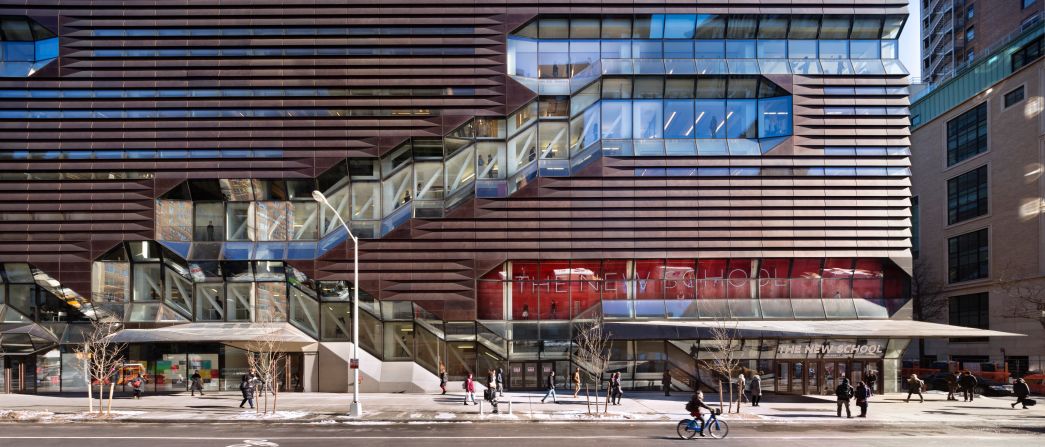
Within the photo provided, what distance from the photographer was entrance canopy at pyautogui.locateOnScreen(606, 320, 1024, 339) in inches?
1307

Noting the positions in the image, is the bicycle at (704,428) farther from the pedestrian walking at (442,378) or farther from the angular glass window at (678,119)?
the angular glass window at (678,119)

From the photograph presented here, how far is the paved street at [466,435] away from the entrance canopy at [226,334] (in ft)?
30.1

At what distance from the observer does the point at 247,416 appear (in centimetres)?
2702

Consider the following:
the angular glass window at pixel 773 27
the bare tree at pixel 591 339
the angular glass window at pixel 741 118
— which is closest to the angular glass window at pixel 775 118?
the angular glass window at pixel 741 118

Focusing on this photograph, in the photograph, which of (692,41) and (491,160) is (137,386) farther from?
(692,41)

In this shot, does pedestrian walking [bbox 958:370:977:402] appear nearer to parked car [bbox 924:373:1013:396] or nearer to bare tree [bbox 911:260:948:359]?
parked car [bbox 924:373:1013:396]

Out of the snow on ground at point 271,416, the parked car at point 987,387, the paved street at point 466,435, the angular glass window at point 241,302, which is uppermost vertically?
the angular glass window at point 241,302

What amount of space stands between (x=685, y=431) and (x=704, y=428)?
67cm

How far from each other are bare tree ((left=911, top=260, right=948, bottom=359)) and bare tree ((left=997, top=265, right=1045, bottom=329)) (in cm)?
865

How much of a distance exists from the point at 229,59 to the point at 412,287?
15.3 meters

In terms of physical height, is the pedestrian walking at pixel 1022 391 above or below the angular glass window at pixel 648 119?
below

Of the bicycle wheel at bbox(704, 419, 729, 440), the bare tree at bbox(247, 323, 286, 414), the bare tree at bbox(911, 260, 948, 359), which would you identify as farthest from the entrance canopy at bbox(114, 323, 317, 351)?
the bare tree at bbox(911, 260, 948, 359)

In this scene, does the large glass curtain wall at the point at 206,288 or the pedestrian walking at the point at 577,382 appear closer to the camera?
the pedestrian walking at the point at 577,382

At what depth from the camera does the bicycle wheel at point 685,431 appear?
21312mm
